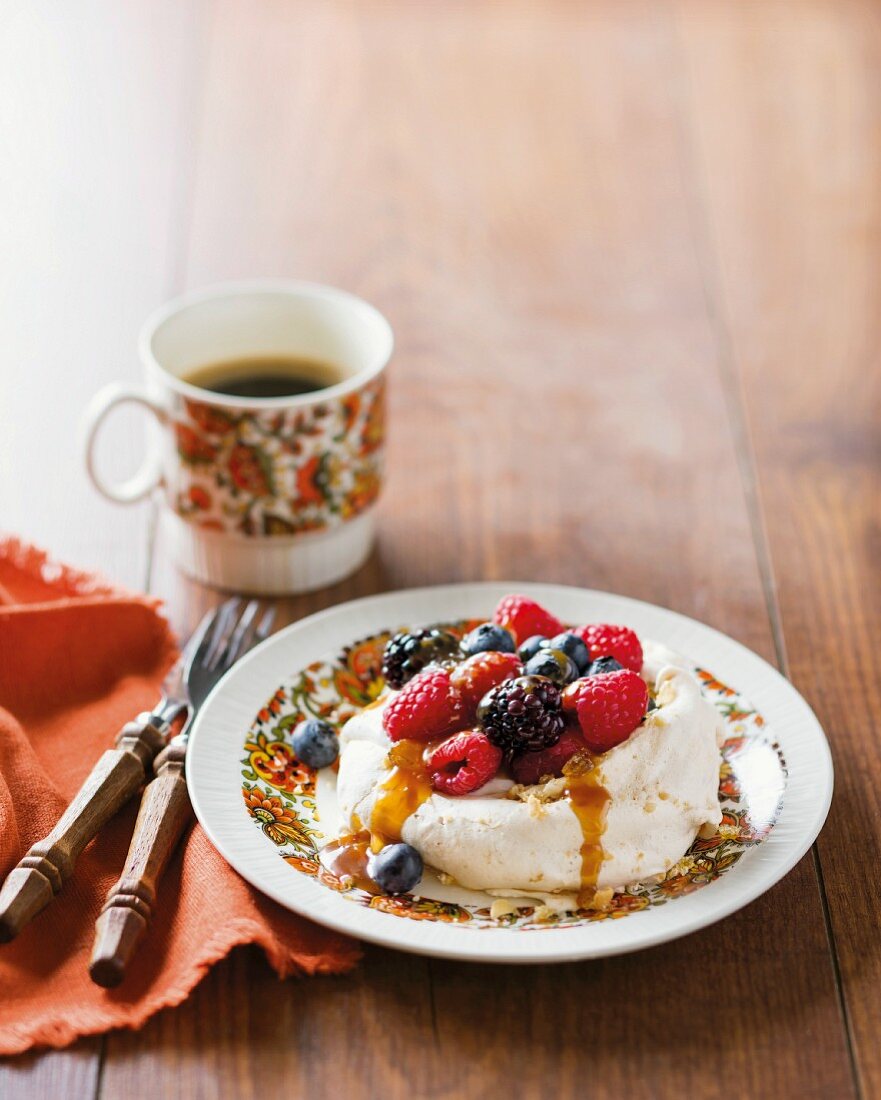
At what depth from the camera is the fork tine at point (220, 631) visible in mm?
1450

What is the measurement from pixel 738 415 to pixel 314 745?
3.30ft

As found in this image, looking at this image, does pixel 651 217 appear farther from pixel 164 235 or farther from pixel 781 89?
pixel 164 235

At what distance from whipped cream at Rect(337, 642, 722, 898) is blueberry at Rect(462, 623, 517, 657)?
5.2 inches

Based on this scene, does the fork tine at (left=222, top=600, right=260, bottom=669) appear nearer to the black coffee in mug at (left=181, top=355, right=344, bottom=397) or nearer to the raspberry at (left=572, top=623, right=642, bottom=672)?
the black coffee in mug at (left=181, top=355, right=344, bottom=397)

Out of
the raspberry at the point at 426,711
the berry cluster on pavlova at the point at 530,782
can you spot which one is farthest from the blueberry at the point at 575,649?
the raspberry at the point at 426,711

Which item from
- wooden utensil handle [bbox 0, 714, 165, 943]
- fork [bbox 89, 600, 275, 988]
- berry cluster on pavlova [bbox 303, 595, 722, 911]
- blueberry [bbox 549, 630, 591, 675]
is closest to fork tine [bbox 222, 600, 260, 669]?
fork [bbox 89, 600, 275, 988]

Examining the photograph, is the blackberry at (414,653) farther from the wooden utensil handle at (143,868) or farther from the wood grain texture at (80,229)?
the wood grain texture at (80,229)

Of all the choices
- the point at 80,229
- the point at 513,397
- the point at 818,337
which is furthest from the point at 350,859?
the point at 80,229

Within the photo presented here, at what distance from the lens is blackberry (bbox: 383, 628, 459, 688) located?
128cm

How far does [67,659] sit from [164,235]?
3.75ft

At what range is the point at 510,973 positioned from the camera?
1.09 metres

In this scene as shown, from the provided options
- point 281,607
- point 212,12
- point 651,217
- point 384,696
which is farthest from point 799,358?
point 212,12

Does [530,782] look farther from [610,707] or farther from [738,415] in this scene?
[738,415]

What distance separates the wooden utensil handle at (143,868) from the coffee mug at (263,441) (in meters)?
0.41
